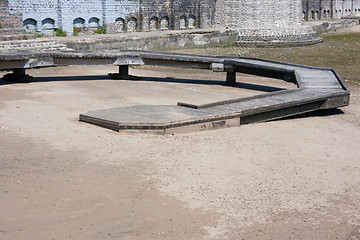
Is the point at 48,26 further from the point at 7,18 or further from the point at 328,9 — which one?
the point at 328,9

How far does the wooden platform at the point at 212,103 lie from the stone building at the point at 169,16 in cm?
755

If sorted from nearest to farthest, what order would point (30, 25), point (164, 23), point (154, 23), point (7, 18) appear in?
point (7, 18), point (30, 25), point (154, 23), point (164, 23)

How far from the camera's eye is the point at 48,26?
2033 cm

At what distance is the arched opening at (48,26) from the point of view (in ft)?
66.2

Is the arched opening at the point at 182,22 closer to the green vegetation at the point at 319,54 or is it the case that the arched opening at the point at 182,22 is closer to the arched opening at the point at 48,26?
the green vegetation at the point at 319,54

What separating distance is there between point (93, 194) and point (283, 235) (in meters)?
1.96

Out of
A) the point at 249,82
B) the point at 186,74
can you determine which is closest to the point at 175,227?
the point at 249,82

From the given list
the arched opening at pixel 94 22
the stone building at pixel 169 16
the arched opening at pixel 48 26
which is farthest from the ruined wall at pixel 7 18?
the arched opening at pixel 94 22

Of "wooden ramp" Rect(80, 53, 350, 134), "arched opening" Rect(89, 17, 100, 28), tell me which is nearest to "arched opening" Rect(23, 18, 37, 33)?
"arched opening" Rect(89, 17, 100, 28)

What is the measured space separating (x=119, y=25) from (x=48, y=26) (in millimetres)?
3570

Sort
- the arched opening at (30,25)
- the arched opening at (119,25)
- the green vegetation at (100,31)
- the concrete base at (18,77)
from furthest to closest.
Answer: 1. the arched opening at (119,25)
2. the green vegetation at (100,31)
3. the arched opening at (30,25)
4. the concrete base at (18,77)

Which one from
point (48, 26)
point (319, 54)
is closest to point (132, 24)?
point (48, 26)

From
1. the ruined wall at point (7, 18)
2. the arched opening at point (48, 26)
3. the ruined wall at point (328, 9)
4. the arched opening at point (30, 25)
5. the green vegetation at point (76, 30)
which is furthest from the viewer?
the ruined wall at point (328, 9)

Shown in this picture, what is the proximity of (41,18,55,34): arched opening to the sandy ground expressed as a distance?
Result: 1094cm
